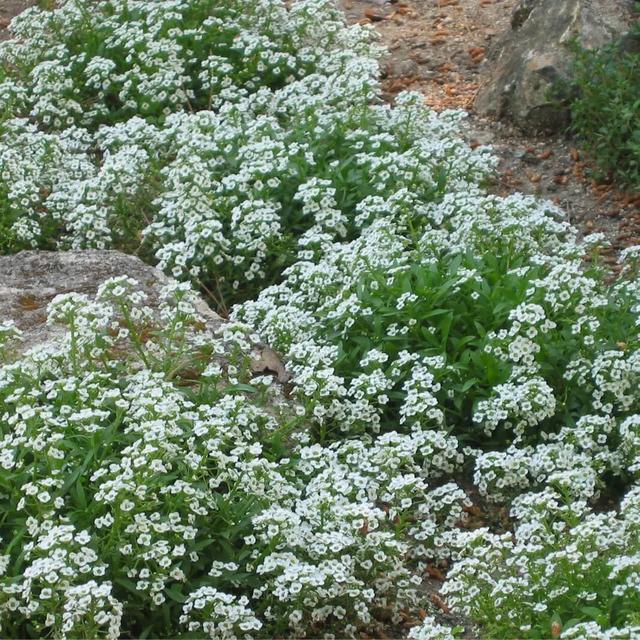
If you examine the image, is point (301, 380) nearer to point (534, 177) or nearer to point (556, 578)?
point (556, 578)

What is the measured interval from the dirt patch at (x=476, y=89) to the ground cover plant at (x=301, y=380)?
70cm

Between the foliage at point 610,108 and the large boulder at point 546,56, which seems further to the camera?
the large boulder at point 546,56

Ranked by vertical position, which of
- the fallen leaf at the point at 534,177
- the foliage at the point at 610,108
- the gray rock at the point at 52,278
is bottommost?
the gray rock at the point at 52,278

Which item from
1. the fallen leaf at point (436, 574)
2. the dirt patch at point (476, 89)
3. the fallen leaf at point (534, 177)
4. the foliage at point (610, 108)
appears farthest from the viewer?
the fallen leaf at point (534, 177)

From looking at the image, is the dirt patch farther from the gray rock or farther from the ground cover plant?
the gray rock

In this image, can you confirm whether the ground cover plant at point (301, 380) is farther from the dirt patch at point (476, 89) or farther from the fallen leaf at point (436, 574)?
the dirt patch at point (476, 89)

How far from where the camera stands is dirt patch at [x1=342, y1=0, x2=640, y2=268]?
26.6 feet

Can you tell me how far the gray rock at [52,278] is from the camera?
6270 millimetres

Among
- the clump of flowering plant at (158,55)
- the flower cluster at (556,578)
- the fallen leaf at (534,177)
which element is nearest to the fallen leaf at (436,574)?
the flower cluster at (556,578)

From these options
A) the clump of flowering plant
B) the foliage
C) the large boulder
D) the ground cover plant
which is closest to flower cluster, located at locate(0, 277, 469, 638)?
the ground cover plant

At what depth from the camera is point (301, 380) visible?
5.60 meters

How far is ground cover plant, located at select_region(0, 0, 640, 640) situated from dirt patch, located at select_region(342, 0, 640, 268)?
70 cm

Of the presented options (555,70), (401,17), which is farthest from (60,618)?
(401,17)

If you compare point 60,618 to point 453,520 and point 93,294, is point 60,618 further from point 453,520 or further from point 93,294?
point 93,294
